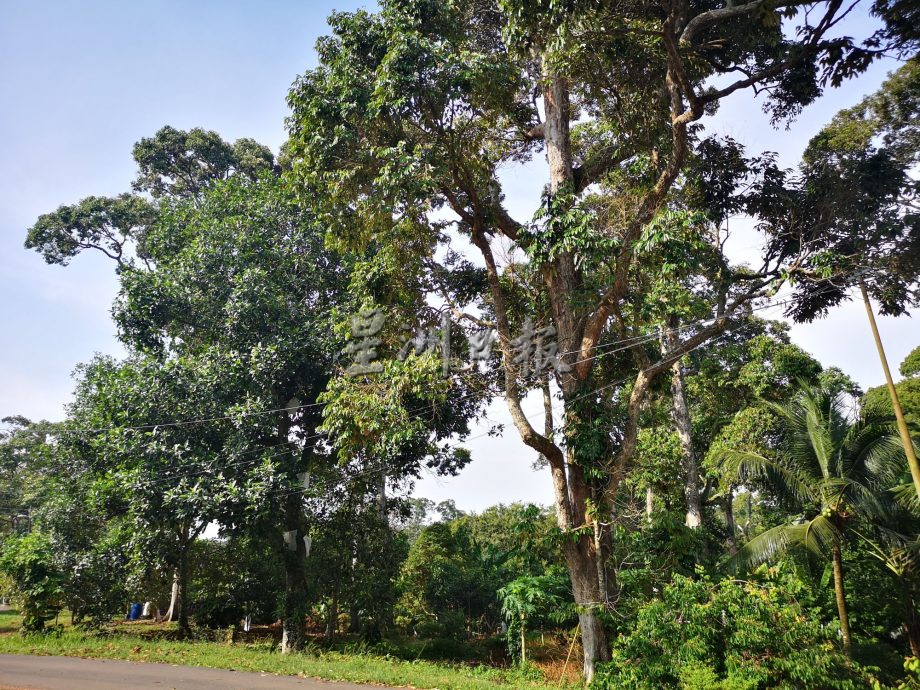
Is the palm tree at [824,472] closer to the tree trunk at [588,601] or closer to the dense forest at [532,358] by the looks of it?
the dense forest at [532,358]

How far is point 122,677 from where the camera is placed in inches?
356

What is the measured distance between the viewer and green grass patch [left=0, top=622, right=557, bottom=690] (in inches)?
408

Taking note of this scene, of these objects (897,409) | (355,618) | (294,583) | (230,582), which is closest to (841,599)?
(897,409)

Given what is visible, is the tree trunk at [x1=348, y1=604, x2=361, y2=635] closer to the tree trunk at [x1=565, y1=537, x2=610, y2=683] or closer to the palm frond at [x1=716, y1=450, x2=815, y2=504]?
the tree trunk at [x1=565, y1=537, x2=610, y2=683]

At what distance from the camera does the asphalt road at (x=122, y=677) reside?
834cm

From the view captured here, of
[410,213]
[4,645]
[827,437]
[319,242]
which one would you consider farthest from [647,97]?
[4,645]

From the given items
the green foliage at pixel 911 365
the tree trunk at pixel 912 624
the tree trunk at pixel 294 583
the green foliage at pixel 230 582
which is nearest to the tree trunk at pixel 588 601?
the tree trunk at pixel 912 624

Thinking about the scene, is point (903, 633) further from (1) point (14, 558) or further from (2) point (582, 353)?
(1) point (14, 558)

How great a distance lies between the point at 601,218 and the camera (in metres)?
11.2

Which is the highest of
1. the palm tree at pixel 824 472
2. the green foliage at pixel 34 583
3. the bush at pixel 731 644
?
the palm tree at pixel 824 472

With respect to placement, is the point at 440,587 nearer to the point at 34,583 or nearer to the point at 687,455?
the point at 687,455

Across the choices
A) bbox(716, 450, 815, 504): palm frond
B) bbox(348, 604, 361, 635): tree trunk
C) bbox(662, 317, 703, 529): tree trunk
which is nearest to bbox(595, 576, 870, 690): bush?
bbox(716, 450, 815, 504): palm frond

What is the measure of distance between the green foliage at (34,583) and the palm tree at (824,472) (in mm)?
15654

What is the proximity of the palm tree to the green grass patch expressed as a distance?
552cm
